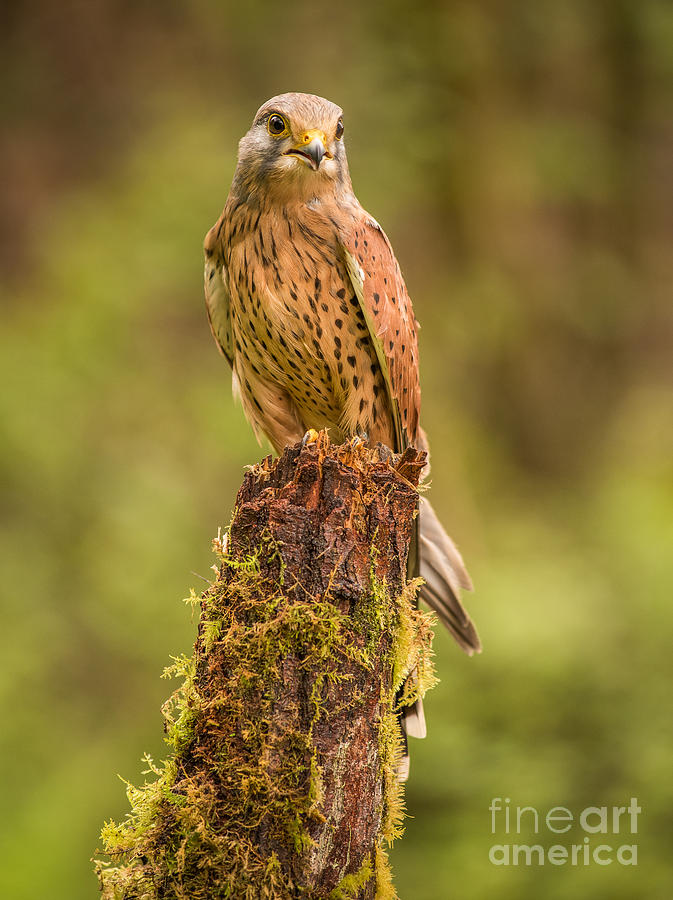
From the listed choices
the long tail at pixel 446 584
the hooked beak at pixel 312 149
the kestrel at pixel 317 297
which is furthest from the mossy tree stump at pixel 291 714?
the hooked beak at pixel 312 149

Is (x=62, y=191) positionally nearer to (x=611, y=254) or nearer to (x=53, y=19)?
(x=53, y=19)

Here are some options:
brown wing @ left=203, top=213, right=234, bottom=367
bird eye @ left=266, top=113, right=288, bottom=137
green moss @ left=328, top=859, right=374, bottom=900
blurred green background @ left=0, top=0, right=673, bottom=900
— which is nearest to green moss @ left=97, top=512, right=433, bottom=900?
green moss @ left=328, top=859, right=374, bottom=900

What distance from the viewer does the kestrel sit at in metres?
3.33

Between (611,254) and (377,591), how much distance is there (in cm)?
649

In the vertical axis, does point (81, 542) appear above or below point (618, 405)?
below

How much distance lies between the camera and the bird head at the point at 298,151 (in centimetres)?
334

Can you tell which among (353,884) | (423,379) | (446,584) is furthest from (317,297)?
(423,379)

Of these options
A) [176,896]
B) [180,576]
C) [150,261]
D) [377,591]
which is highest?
[150,261]

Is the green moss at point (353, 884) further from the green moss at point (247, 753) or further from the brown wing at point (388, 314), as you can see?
the brown wing at point (388, 314)

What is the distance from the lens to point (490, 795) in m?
4.42

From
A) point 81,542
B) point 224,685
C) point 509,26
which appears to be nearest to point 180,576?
point 81,542

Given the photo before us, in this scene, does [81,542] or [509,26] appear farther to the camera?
[509,26]

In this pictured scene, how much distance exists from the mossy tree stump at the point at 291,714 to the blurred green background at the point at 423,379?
250 centimetres

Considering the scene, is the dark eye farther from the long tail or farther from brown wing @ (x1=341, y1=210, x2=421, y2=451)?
the long tail
